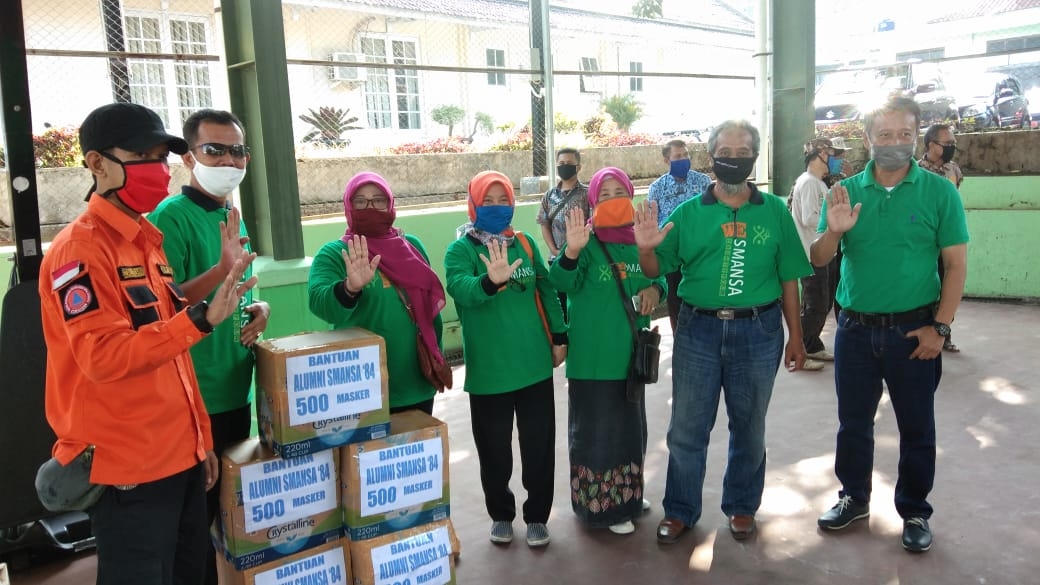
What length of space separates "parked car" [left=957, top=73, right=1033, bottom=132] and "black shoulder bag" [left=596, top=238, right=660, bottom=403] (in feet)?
24.8

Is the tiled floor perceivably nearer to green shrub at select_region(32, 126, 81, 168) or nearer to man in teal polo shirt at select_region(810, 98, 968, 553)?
man in teal polo shirt at select_region(810, 98, 968, 553)

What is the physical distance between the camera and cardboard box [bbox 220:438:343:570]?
7.59 ft

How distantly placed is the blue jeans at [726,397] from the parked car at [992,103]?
24.4 ft

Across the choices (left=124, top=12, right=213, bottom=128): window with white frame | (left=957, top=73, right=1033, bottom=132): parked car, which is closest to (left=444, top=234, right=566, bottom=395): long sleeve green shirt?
(left=124, top=12, right=213, bottom=128): window with white frame

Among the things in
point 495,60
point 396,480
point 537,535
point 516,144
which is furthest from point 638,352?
point 495,60

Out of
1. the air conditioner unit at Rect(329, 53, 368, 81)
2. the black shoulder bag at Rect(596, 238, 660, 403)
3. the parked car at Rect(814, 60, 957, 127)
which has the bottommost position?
the black shoulder bag at Rect(596, 238, 660, 403)

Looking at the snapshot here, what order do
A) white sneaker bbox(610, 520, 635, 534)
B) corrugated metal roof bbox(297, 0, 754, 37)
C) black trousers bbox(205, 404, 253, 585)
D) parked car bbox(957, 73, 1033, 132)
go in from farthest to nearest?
corrugated metal roof bbox(297, 0, 754, 37)
parked car bbox(957, 73, 1033, 132)
white sneaker bbox(610, 520, 635, 534)
black trousers bbox(205, 404, 253, 585)

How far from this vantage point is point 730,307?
118 inches

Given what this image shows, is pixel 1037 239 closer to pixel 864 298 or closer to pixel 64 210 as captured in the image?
pixel 864 298

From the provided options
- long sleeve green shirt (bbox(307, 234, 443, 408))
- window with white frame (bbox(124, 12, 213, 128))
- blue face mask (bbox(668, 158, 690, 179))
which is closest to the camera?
long sleeve green shirt (bbox(307, 234, 443, 408))

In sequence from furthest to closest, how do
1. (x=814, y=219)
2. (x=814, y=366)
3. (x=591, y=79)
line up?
(x=591, y=79), (x=814, y=366), (x=814, y=219)

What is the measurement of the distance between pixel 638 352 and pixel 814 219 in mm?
2855

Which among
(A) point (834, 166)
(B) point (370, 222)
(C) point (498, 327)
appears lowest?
(C) point (498, 327)

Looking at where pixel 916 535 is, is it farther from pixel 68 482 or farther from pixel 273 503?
pixel 68 482
